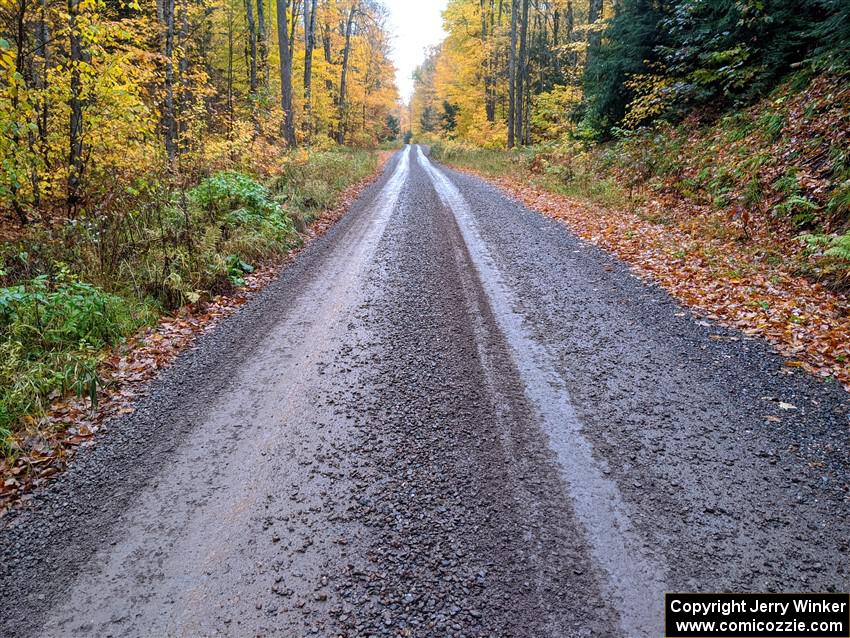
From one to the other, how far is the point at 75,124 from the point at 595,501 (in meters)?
8.90

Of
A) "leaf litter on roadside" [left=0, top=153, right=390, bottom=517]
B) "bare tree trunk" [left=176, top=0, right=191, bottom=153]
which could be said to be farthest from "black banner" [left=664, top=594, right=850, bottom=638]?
"bare tree trunk" [left=176, top=0, right=191, bottom=153]

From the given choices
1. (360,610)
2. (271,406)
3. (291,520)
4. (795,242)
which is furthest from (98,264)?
(795,242)

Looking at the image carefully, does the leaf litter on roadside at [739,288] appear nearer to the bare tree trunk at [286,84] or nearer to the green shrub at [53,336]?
the green shrub at [53,336]

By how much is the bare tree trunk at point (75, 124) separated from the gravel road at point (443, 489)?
Result: 14.6 feet

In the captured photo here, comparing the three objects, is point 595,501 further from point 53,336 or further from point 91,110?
point 91,110

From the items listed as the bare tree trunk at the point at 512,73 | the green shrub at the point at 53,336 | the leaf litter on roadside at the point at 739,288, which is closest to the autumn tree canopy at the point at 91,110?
the green shrub at the point at 53,336

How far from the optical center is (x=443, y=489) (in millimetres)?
3037

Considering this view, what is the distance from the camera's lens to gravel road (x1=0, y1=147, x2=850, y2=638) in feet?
7.67

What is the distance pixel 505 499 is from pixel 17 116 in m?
7.75

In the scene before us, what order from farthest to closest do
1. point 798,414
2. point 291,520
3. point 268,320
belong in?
1. point 268,320
2. point 798,414
3. point 291,520

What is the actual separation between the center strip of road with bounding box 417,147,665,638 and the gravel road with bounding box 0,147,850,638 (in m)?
0.01

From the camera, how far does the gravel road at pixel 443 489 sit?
2338 millimetres

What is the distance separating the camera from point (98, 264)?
606 centimetres

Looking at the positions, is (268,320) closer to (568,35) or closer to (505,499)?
(505,499)
